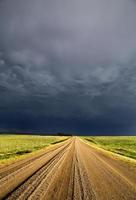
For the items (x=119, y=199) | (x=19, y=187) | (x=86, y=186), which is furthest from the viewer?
(x=86, y=186)

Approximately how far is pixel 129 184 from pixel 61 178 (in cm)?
319

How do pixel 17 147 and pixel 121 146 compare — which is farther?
pixel 121 146

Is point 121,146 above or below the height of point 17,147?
above

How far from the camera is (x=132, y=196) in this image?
8891 mm

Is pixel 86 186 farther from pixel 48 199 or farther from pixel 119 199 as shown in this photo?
pixel 48 199

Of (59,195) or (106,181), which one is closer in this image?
(59,195)

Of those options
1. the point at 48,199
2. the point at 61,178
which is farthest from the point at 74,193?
the point at 61,178

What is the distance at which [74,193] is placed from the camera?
8914 millimetres

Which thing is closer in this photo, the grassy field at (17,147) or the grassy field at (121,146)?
the grassy field at (17,147)

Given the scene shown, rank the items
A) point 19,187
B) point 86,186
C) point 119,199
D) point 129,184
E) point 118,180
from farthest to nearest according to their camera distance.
→ 1. point 118,180
2. point 129,184
3. point 86,186
4. point 19,187
5. point 119,199

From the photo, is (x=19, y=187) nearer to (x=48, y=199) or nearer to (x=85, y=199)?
(x=48, y=199)

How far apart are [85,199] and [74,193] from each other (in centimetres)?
89

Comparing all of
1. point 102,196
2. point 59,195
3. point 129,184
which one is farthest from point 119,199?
point 129,184

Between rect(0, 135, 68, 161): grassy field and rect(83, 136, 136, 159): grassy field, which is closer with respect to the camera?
rect(0, 135, 68, 161): grassy field
